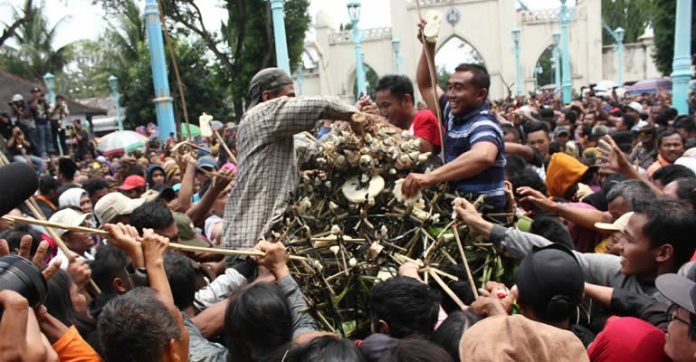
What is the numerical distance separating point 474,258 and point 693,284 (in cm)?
140

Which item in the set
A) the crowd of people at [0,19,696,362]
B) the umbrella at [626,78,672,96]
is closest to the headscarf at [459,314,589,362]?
the crowd of people at [0,19,696,362]

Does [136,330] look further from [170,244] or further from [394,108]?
[394,108]

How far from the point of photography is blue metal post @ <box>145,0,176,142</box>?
12.9m

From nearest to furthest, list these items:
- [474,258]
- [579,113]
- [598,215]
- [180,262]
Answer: [180,262], [474,258], [598,215], [579,113]

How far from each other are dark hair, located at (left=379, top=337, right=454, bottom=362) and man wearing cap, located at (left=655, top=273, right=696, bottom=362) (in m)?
0.79

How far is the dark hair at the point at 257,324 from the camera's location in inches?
113

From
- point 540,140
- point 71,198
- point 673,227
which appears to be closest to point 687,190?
point 673,227

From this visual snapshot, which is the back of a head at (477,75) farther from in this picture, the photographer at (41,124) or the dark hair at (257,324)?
the photographer at (41,124)

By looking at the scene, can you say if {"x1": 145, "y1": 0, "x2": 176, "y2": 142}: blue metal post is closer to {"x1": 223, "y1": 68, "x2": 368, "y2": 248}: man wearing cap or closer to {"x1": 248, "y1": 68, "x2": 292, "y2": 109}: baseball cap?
{"x1": 248, "y1": 68, "x2": 292, "y2": 109}: baseball cap

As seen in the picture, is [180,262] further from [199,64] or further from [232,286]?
[199,64]

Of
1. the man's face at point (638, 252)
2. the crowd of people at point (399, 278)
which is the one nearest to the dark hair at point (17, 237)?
the crowd of people at point (399, 278)

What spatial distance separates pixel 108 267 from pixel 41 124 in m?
13.2

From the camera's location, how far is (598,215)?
421 cm

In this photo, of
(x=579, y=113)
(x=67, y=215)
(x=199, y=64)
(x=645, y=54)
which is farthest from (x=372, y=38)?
(x=67, y=215)
